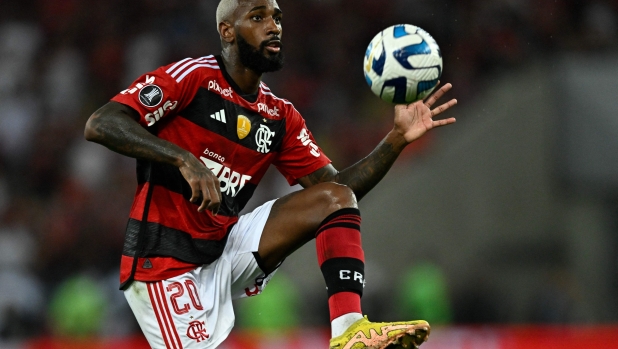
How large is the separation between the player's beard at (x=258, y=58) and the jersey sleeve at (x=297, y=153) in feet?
1.16

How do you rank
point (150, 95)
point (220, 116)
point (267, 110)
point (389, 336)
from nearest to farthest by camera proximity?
point (389, 336)
point (150, 95)
point (220, 116)
point (267, 110)

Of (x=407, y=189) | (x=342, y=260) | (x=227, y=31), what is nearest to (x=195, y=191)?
(x=342, y=260)

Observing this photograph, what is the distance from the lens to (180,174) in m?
4.45

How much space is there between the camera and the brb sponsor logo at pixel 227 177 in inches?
177

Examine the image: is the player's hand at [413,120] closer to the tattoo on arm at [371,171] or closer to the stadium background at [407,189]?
the tattoo on arm at [371,171]

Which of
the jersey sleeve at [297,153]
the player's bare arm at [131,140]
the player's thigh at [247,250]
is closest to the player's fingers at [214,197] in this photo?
the player's bare arm at [131,140]

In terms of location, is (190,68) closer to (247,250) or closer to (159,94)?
(159,94)

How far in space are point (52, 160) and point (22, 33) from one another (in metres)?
2.29

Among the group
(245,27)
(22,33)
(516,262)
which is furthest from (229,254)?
(22,33)

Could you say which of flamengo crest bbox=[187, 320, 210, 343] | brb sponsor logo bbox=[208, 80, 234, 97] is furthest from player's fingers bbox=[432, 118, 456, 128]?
flamengo crest bbox=[187, 320, 210, 343]

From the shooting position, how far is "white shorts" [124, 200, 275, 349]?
4.40m

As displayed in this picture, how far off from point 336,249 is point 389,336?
0.57 meters

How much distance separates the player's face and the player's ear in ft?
0.21

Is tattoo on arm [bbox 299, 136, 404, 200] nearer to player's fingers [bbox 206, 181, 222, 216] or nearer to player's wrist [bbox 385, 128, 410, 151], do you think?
player's wrist [bbox 385, 128, 410, 151]
